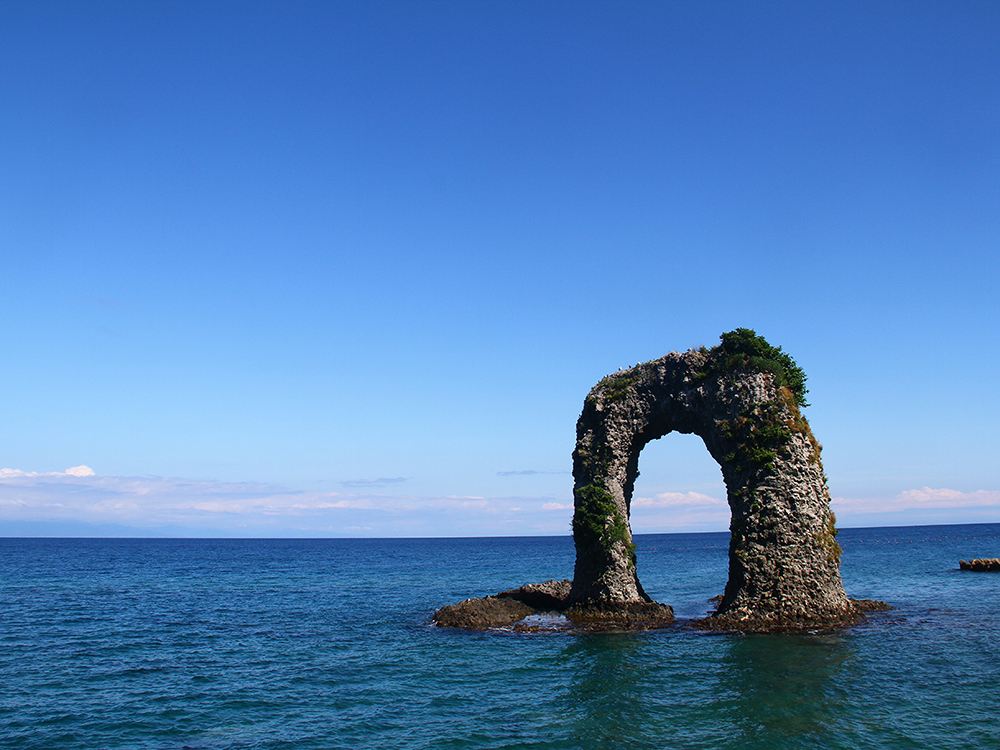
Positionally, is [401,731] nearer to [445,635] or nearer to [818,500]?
[445,635]

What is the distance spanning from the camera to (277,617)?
43.5 m

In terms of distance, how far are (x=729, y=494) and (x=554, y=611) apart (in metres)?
13.2

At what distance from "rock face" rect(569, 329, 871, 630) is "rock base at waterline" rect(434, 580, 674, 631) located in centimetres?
58

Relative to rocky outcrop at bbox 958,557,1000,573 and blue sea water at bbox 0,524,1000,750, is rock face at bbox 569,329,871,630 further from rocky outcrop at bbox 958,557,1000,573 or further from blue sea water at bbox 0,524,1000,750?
rocky outcrop at bbox 958,557,1000,573

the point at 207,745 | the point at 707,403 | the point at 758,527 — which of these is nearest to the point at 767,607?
the point at 758,527

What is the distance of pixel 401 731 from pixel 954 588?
52.4 metres

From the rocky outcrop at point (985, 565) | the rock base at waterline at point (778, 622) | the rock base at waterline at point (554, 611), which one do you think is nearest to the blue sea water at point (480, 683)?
the rock base at waterline at point (778, 622)

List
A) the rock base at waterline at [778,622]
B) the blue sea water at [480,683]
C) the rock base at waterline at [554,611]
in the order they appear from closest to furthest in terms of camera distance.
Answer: the blue sea water at [480,683] < the rock base at waterline at [778,622] < the rock base at waterline at [554,611]

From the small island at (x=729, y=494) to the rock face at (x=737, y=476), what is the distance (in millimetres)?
64

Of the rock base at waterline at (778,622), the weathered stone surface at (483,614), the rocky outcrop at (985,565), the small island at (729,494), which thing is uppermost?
the small island at (729,494)

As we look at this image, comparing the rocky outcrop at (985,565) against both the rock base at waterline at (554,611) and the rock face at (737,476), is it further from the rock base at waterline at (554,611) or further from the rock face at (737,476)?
the rock base at waterline at (554,611)

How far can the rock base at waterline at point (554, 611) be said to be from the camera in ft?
119

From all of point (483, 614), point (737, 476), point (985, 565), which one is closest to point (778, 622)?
point (737, 476)

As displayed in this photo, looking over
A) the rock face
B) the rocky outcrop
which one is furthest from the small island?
the rocky outcrop
